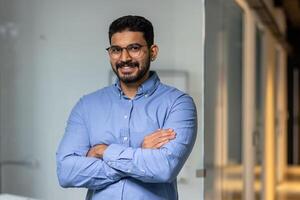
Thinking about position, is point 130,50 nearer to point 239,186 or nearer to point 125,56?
point 125,56

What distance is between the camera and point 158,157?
2.25 metres

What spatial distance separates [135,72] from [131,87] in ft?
0.24

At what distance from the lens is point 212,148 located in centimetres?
461

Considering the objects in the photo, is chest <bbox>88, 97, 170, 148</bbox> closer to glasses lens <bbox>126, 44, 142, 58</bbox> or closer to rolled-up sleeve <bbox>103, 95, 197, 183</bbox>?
rolled-up sleeve <bbox>103, 95, 197, 183</bbox>

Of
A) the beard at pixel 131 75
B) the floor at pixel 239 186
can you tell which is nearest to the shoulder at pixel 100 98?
the beard at pixel 131 75

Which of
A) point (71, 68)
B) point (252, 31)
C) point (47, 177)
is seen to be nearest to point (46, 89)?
point (71, 68)

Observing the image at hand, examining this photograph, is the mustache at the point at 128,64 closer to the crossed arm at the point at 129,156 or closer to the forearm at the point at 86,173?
the crossed arm at the point at 129,156

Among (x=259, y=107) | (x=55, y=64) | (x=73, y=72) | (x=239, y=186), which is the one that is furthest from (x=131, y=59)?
(x=259, y=107)

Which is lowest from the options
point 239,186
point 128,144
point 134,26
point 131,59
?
point 239,186

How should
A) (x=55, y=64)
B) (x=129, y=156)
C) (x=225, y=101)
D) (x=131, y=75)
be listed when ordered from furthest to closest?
(x=225, y=101) → (x=55, y=64) → (x=131, y=75) → (x=129, y=156)

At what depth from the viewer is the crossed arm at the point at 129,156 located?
2238mm

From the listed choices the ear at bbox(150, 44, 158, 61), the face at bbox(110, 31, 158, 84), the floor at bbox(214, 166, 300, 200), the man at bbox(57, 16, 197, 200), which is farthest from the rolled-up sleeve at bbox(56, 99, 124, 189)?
the floor at bbox(214, 166, 300, 200)

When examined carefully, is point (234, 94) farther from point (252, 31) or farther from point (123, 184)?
point (123, 184)

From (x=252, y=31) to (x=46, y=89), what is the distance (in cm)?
451
